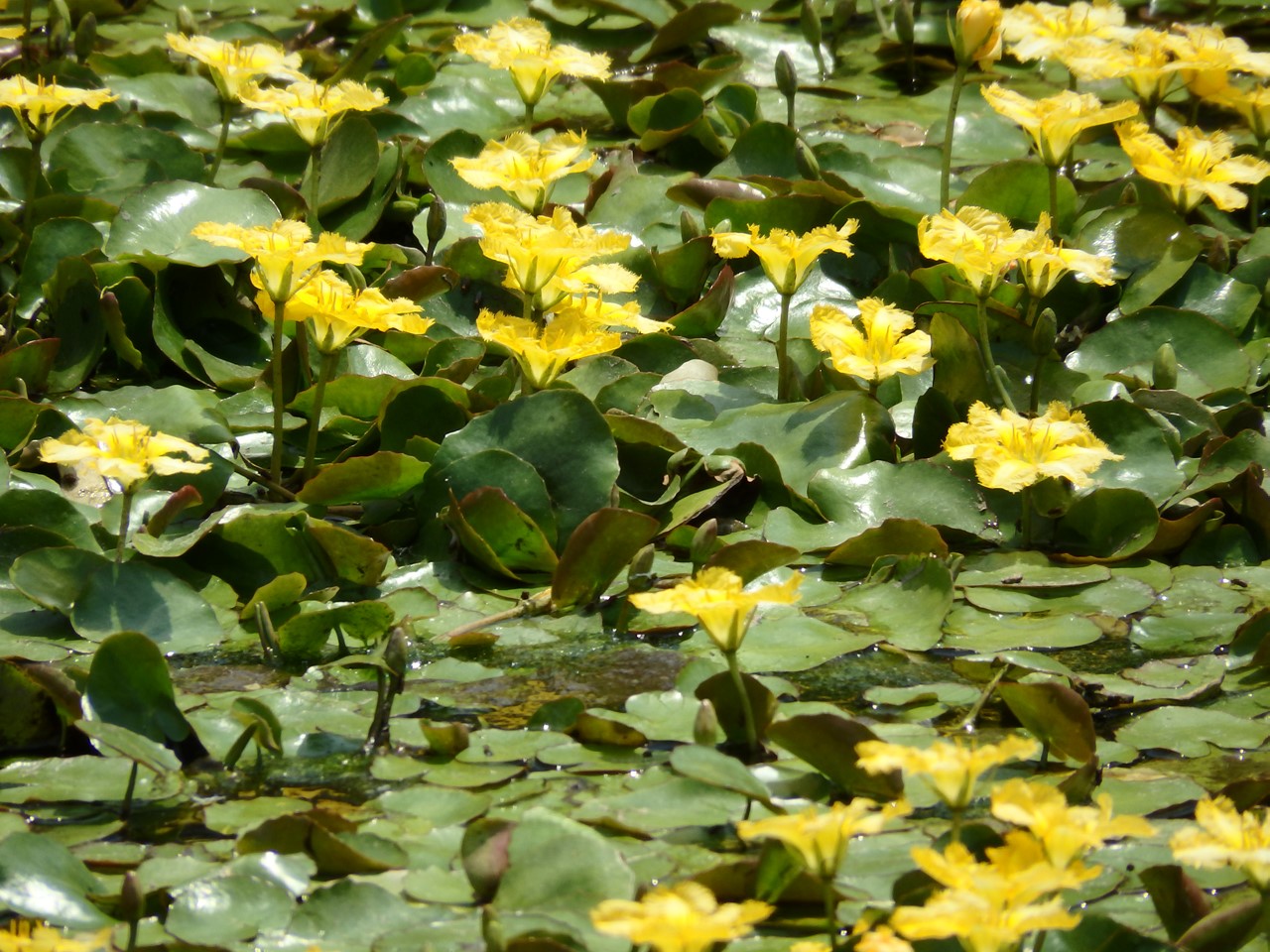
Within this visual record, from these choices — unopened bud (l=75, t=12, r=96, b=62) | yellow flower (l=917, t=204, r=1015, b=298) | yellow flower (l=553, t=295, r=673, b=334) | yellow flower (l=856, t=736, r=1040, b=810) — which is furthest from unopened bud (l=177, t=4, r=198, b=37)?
yellow flower (l=856, t=736, r=1040, b=810)

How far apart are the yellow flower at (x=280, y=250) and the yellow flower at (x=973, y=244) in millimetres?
907

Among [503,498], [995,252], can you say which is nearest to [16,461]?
[503,498]

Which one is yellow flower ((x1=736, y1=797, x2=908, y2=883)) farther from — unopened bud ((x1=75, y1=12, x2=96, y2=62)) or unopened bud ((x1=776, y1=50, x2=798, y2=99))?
unopened bud ((x1=75, y1=12, x2=96, y2=62))

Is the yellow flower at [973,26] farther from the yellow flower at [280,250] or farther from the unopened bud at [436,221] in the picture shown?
the yellow flower at [280,250]

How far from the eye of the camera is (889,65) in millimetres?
4094

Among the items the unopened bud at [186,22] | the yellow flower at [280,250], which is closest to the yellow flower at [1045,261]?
the yellow flower at [280,250]

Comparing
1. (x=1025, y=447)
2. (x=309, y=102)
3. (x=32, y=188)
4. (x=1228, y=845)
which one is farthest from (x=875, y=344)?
(x=32, y=188)

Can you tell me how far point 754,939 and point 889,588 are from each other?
815 mm

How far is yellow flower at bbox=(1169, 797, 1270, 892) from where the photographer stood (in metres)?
1.29

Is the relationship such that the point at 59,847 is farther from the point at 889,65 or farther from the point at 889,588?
the point at 889,65

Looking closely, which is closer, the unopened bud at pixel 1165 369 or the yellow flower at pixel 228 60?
the unopened bud at pixel 1165 369

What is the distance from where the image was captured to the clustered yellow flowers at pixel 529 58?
288 cm

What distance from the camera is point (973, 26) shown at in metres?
2.85

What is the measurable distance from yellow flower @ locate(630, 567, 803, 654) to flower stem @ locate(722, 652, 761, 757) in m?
0.03
